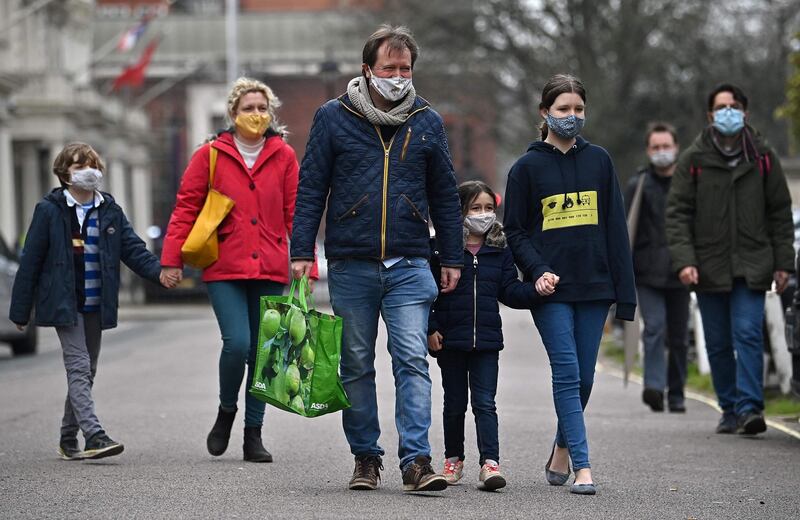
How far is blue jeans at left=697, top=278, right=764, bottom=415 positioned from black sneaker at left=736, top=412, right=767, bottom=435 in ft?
0.13

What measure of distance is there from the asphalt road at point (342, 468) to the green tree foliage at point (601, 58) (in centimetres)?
2483

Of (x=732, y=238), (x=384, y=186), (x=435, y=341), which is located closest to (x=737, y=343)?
(x=732, y=238)

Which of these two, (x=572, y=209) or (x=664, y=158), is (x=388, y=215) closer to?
(x=572, y=209)

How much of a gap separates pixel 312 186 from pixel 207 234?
1342 millimetres

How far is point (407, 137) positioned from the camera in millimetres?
7535

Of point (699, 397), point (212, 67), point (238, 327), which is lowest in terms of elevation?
point (699, 397)

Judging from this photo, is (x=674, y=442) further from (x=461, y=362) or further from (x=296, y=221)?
(x=296, y=221)

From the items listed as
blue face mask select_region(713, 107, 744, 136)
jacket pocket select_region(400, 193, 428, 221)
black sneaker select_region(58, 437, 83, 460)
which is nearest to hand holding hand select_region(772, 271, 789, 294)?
blue face mask select_region(713, 107, 744, 136)

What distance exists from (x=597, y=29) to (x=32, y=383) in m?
25.4

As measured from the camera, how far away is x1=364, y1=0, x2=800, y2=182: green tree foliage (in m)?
38.8

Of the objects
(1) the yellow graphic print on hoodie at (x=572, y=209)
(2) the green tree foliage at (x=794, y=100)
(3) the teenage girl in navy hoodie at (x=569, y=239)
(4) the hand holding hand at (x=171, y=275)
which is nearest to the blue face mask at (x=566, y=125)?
(3) the teenage girl in navy hoodie at (x=569, y=239)

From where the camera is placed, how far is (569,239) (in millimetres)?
7840

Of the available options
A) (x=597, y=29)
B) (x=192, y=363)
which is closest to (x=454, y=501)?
(x=192, y=363)

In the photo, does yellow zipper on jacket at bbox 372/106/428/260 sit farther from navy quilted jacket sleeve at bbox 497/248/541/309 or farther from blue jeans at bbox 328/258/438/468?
navy quilted jacket sleeve at bbox 497/248/541/309
